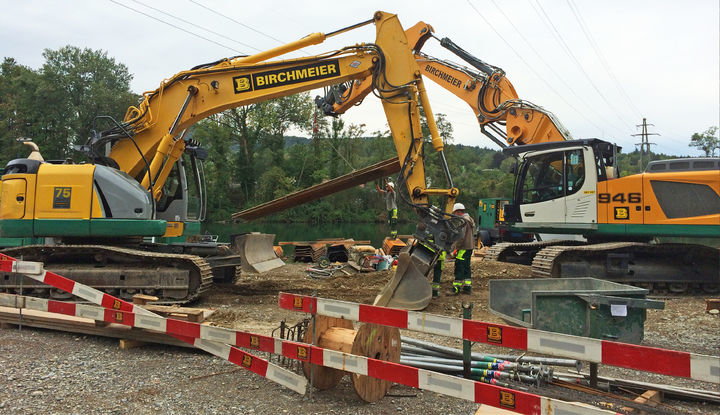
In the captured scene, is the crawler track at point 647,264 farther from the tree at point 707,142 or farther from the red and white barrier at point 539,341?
the tree at point 707,142

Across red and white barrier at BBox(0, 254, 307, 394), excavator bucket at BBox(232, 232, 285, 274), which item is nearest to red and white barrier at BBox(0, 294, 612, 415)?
red and white barrier at BBox(0, 254, 307, 394)

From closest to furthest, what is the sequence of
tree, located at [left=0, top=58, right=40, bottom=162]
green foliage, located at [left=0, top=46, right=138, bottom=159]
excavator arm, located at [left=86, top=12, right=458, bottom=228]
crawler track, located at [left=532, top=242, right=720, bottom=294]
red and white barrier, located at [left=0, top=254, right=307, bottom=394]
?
red and white barrier, located at [left=0, top=254, right=307, bottom=394] < excavator arm, located at [left=86, top=12, right=458, bottom=228] < crawler track, located at [left=532, top=242, right=720, bottom=294] < tree, located at [left=0, top=58, right=40, bottom=162] < green foliage, located at [left=0, top=46, right=138, bottom=159]

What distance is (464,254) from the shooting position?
9.81 meters

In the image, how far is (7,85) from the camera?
5147 cm

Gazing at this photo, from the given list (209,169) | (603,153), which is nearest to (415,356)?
(603,153)

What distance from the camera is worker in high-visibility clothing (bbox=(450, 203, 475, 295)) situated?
947 centimetres

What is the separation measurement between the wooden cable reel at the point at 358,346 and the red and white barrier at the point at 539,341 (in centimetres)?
28

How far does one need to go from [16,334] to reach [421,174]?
6.46 meters

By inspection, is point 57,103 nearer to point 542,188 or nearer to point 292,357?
point 542,188

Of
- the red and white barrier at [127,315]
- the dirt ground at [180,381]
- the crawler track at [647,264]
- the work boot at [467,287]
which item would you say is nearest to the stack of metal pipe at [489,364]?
the dirt ground at [180,381]

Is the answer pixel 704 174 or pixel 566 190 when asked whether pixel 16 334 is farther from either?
pixel 704 174

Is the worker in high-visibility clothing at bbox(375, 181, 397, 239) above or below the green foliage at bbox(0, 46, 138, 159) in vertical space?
below

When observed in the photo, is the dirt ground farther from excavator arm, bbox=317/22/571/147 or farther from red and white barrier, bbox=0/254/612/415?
excavator arm, bbox=317/22/571/147

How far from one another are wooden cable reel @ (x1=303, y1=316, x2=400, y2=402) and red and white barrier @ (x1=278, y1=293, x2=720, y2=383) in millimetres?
283
